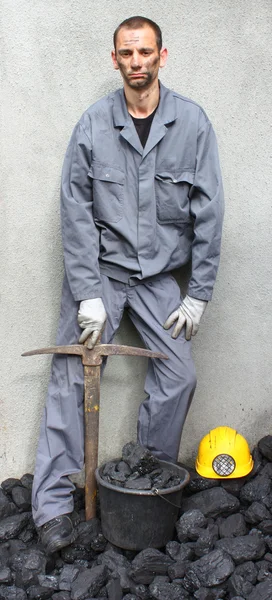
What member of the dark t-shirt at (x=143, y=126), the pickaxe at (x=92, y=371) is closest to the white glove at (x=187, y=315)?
the pickaxe at (x=92, y=371)

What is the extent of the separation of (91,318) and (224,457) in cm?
92

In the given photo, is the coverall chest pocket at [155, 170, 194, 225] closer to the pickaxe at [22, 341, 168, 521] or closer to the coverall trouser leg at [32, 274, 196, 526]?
the coverall trouser leg at [32, 274, 196, 526]

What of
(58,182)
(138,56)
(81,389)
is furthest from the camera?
(58,182)

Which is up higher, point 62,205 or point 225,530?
point 62,205

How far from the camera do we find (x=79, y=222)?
329 cm

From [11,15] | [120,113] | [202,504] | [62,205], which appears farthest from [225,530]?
[11,15]

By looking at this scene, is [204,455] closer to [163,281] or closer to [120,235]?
[163,281]

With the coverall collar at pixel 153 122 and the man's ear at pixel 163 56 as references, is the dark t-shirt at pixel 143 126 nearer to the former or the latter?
the coverall collar at pixel 153 122

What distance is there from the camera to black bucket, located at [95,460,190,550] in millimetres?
3203

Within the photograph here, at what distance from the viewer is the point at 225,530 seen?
133 inches

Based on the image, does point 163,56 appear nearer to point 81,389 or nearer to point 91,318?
point 91,318

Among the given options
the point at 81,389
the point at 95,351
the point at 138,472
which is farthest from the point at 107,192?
the point at 138,472

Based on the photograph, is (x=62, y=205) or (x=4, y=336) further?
(x=4, y=336)

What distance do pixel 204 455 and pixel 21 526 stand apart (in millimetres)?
885
